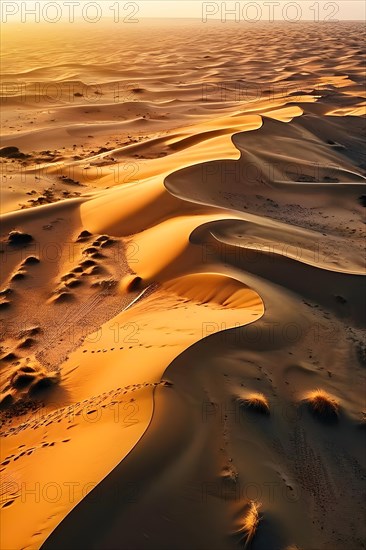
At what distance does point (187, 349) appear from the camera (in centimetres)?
524

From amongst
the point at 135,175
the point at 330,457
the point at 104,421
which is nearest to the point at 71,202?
the point at 135,175

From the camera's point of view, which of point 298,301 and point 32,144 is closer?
point 298,301

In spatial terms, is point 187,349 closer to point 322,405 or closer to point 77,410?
point 77,410

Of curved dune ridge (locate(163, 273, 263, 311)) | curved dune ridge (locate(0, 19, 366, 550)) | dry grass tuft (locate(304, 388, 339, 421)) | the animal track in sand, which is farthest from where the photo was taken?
curved dune ridge (locate(163, 273, 263, 311))

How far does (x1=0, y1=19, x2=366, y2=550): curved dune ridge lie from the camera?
3793 mm

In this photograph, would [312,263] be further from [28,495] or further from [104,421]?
[28,495]

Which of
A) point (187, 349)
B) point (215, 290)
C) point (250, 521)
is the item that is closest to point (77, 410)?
point (187, 349)

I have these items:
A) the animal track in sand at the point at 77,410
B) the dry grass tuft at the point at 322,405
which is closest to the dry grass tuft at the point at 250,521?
the animal track in sand at the point at 77,410

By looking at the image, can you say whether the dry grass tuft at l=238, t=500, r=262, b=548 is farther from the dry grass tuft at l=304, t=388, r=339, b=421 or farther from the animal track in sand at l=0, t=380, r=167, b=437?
the dry grass tuft at l=304, t=388, r=339, b=421

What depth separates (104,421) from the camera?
14.9 ft

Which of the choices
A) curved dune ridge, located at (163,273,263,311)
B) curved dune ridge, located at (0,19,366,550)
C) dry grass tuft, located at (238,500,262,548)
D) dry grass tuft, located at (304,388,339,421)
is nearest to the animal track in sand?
curved dune ridge, located at (0,19,366,550)

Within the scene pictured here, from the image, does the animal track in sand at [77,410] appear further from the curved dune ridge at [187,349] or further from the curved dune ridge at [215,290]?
the curved dune ridge at [215,290]

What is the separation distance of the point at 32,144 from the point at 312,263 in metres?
13.0

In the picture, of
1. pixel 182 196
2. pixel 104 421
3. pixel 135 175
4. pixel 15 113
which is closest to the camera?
pixel 104 421
